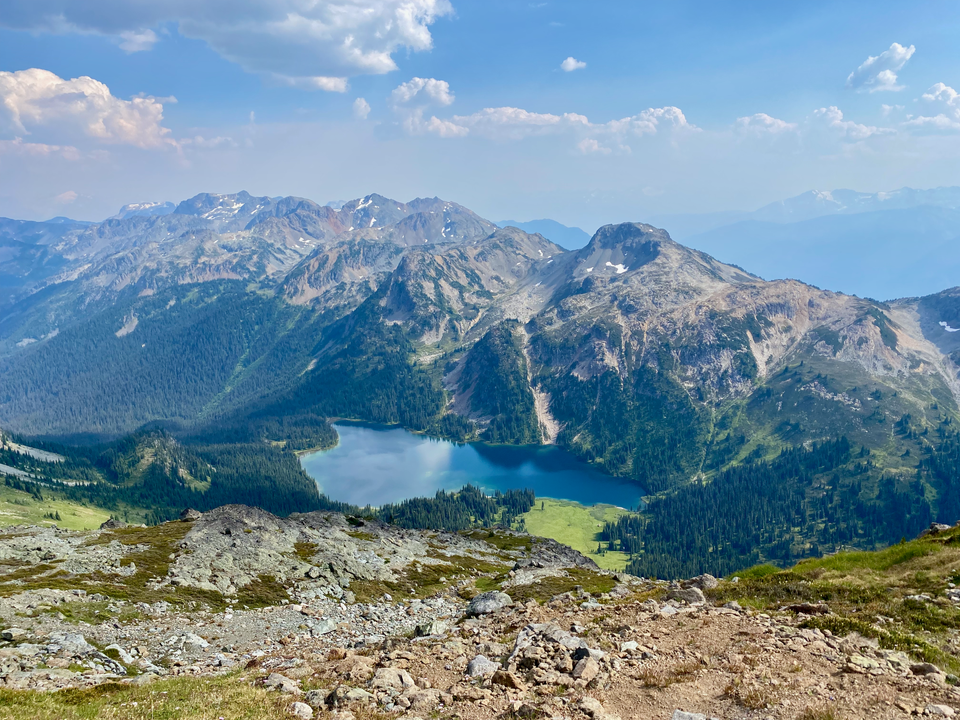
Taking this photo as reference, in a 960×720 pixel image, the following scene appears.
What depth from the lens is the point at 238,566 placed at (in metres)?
64.1

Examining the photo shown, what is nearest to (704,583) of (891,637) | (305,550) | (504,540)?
(891,637)

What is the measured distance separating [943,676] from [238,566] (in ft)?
214

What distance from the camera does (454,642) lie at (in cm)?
3409

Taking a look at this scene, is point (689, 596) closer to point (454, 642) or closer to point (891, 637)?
point (891, 637)

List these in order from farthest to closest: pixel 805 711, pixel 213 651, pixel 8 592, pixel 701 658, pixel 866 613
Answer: pixel 8 592
pixel 213 651
pixel 866 613
pixel 701 658
pixel 805 711

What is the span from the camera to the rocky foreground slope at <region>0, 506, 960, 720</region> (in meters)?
22.0

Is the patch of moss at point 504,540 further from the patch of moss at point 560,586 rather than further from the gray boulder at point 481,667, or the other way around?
the gray boulder at point 481,667

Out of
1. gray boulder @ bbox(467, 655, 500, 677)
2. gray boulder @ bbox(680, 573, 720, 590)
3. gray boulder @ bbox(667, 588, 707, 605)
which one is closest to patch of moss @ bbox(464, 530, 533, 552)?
gray boulder @ bbox(680, 573, 720, 590)

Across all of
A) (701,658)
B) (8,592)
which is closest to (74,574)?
(8,592)

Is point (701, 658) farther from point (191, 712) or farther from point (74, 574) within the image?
point (74, 574)

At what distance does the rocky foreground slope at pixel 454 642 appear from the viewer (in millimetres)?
22031

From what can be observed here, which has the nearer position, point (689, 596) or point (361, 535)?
point (689, 596)

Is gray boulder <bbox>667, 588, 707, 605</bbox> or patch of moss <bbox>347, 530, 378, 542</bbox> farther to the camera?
patch of moss <bbox>347, 530, 378, 542</bbox>

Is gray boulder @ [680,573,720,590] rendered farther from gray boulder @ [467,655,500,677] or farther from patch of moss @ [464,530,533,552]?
patch of moss @ [464,530,533,552]
